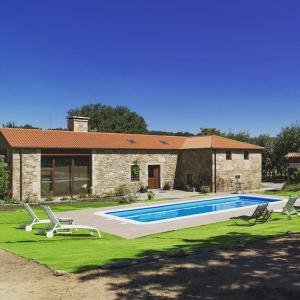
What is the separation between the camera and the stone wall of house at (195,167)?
33.9 m

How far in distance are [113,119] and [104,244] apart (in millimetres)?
66897

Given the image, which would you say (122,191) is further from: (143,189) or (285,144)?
(285,144)

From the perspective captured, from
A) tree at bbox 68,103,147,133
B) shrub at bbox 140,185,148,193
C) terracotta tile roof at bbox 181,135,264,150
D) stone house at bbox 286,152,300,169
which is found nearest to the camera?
shrub at bbox 140,185,148,193

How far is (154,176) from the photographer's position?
1362 inches

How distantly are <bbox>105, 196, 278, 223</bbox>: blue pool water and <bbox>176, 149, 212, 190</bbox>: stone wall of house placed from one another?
4.25m

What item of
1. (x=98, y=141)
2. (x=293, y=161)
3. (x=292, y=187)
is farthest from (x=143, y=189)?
(x=293, y=161)

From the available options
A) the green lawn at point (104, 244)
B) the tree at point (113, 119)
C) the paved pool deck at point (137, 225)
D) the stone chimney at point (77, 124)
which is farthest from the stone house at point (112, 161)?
the tree at point (113, 119)

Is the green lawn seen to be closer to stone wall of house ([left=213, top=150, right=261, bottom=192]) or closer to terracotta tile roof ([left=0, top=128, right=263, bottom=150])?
terracotta tile roof ([left=0, top=128, right=263, bottom=150])

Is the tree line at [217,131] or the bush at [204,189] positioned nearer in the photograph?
the bush at [204,189]

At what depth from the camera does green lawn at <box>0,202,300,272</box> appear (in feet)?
32.3

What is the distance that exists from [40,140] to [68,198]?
182 inches

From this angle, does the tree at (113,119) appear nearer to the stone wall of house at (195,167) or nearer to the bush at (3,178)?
the stone wall of house at (195,167)

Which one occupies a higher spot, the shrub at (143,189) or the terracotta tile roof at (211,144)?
the terracotta tile roof at (211,144)

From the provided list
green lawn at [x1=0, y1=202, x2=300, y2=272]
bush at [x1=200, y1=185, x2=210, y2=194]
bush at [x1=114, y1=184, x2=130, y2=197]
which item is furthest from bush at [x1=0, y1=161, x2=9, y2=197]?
bush at [x1=200, y1=185, x2=210, y2=194]
